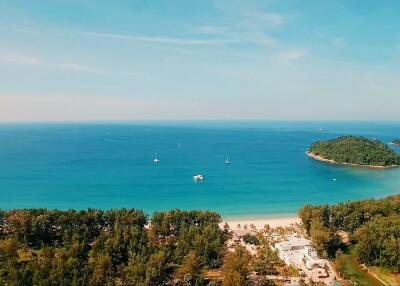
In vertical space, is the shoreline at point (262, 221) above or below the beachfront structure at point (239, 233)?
below

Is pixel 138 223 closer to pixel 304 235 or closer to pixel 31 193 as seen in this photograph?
pixel 304 235

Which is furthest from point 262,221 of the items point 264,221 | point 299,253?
point 299,253

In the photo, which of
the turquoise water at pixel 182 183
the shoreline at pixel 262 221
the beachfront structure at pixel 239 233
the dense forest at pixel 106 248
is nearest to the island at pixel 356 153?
the turquoise water at pixel 182 183

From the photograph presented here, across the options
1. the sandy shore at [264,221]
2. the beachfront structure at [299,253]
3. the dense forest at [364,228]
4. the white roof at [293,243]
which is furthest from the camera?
the sandy shore at [264,221]

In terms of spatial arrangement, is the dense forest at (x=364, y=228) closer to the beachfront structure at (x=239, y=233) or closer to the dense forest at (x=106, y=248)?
the beachfront structure at (x=239, y=233)

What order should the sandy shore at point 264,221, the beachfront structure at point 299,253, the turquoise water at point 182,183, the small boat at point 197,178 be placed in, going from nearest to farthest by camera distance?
the beachfront structure at point 299,253, the sandy shore at point 264,221, the turquoise water at point 182,183, the small boat at point 197,178

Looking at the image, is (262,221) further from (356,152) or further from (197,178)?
(356,152)
